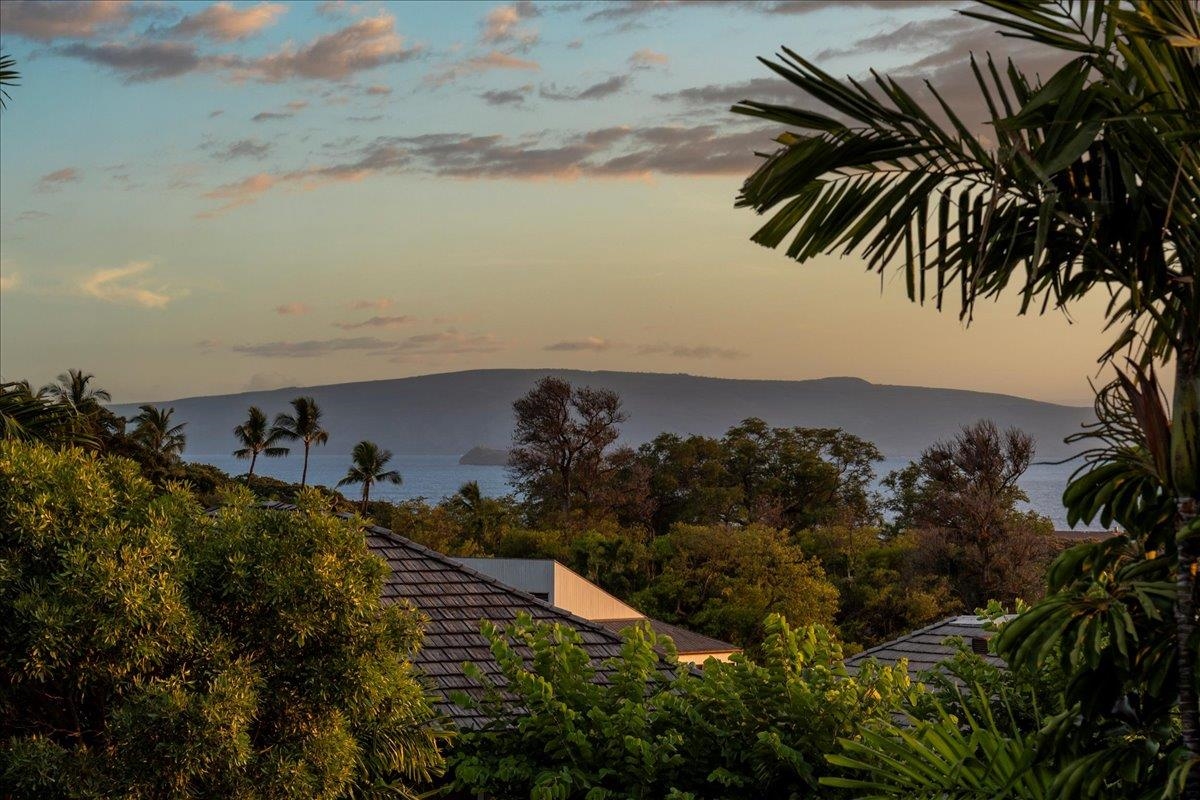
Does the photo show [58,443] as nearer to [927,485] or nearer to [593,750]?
[593,750]

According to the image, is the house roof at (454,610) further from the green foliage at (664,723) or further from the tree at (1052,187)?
the tree at (1052,187)

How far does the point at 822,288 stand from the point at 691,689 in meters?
9.83

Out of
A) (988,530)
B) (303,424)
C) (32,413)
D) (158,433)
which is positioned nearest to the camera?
(32,413)

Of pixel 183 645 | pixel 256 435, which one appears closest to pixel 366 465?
pixel 256 435

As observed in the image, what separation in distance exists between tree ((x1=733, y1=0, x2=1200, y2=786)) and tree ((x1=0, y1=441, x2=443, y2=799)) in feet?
13.2

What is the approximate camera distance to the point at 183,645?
7.42m

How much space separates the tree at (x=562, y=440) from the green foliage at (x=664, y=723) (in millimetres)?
52003

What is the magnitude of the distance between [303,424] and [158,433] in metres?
11.3

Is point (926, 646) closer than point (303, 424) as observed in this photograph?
Yes

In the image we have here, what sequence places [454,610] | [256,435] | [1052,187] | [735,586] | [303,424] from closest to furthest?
[1052,187], [454,610], [735,586], [256,435], [303,424]

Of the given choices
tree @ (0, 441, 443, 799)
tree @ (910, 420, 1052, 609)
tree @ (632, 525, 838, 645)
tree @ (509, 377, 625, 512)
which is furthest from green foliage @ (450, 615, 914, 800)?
tree @ (509, 377, 625, 512)

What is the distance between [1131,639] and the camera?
15.7 ft

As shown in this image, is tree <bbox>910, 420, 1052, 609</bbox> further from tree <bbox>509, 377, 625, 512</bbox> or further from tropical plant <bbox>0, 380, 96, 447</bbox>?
tropical plant <bbox>0, 380, 96, 447</bbox>

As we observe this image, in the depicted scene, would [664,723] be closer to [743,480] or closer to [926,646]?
[926,646]
